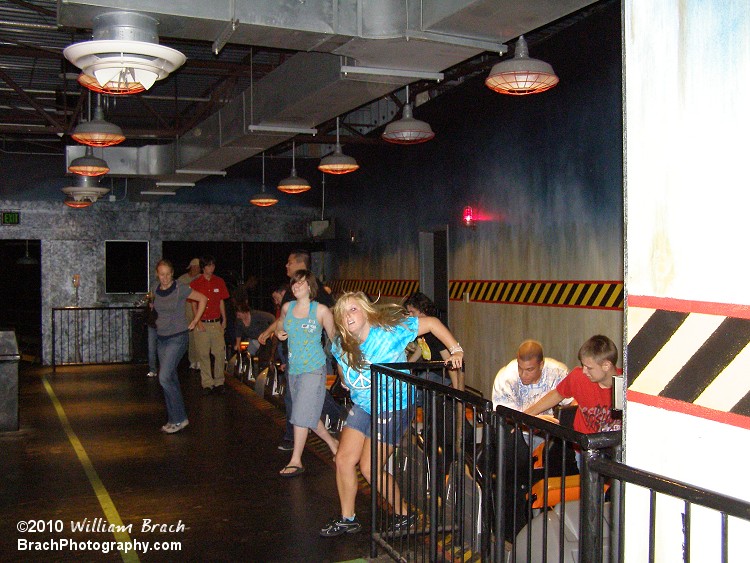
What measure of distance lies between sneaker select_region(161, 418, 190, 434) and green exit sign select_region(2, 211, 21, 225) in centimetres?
1027

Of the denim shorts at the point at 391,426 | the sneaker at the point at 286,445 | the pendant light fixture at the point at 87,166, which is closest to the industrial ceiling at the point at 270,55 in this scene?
the pendant light fixture at the point at 87,166

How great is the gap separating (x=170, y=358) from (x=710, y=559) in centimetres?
680

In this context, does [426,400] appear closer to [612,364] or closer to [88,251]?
[612,364]

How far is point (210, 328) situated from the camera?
1216 cm

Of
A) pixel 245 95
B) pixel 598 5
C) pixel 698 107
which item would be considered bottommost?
pixel 698 107

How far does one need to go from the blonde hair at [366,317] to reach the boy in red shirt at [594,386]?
1.21 metres

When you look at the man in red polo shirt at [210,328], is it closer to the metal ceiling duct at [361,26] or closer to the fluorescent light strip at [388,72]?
the metal ceiling duct at [361,26]

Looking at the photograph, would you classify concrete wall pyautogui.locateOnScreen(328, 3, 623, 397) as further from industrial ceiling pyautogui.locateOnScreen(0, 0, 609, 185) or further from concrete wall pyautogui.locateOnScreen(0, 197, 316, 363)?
concrete wall pyautogui.locateOnScreen(0, 197, 316, 363)

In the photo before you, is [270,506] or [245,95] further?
[245,95]

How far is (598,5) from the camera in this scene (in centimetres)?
1045

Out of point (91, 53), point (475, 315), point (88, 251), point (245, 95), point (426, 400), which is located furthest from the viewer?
point (88, 251)

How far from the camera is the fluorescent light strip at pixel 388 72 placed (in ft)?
22.3

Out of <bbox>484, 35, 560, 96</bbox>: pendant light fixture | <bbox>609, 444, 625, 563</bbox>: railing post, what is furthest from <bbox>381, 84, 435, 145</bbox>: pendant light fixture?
<bbox>609, 444, 625, 563</bbox>: railing post

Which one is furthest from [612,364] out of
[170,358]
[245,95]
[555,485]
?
[245,95]
